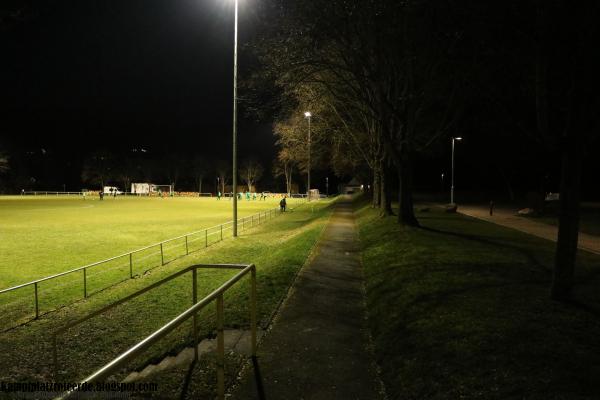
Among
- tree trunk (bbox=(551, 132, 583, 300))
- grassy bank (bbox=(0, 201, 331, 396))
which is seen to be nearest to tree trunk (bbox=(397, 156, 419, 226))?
grassy bank (bbox=(0, 201, 331, 396))

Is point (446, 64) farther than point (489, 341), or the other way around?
point (446, 64)

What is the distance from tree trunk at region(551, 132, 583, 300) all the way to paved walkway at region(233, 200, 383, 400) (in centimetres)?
344

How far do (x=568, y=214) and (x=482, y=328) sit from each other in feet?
8.38

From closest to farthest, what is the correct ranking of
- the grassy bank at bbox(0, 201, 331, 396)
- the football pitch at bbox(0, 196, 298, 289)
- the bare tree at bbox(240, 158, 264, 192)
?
the grassy bank at bbox(0, 201, 331, 396)
the football pitch at bbox(0, 196, 298, 289)
the bare tree at bbox(240, 158, 264, 192)

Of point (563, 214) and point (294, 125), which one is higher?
point (294, 125)

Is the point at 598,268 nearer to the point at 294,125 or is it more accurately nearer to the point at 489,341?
the point at 489,341

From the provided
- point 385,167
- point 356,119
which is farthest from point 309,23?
point 356,119

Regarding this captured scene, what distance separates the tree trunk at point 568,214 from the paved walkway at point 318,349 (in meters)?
3.44

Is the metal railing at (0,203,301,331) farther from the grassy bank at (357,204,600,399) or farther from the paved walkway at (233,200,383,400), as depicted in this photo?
the grassy bank at (357,204,600,399)

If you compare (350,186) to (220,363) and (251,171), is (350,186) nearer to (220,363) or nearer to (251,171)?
(251,171)

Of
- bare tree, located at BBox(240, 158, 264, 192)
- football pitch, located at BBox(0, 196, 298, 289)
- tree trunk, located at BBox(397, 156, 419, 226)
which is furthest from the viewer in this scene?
bare tree, located at BBox(240, 158, 264, 192)

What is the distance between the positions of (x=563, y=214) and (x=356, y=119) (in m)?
22.8

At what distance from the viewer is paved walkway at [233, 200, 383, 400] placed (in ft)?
15.8

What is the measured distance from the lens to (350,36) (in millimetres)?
14570
